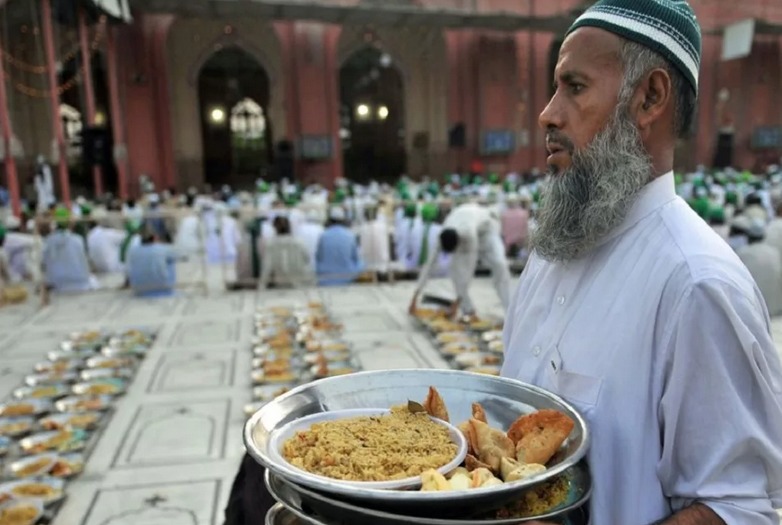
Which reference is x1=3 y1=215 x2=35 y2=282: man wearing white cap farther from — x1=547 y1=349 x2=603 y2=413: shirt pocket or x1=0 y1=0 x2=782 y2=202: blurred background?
x1=547 y1=349 x2=603 y2=413: shirt pocket

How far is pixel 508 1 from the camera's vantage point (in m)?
13.8

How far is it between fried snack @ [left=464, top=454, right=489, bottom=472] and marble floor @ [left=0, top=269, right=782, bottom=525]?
2.00 metres

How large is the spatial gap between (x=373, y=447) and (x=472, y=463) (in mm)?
129

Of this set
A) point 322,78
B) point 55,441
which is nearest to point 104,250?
point 55,441

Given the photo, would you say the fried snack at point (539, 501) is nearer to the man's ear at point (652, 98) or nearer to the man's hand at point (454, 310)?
the man's ear at point (652, 98)

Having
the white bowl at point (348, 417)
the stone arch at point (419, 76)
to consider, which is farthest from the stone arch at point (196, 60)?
the white bowl at point (348, 417)

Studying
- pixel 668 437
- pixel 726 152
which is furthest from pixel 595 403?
pixel 726 152

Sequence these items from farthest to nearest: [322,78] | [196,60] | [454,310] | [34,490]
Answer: [196,60]
[322,78]
[454,310]
[34,490]

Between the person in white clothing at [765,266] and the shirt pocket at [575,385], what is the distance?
5.18 m

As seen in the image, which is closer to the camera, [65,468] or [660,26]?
[660,26]

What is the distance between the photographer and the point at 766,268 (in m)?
5.49

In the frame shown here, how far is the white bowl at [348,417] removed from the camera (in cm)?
73

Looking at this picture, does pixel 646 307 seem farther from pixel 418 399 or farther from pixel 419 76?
pixel 419 76

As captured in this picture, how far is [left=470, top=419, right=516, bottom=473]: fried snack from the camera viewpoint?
0.82 m
